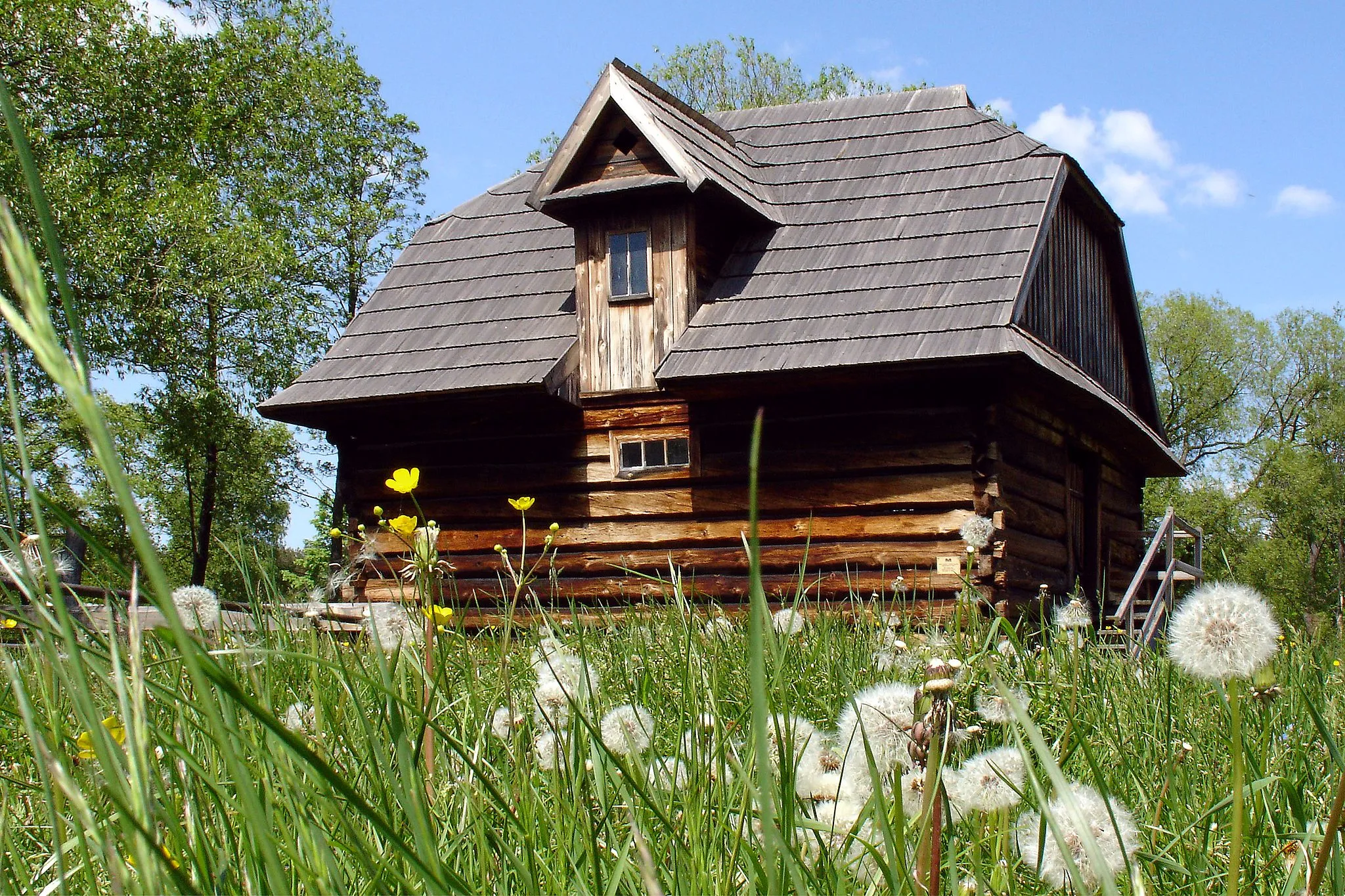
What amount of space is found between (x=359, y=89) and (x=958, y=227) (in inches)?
847

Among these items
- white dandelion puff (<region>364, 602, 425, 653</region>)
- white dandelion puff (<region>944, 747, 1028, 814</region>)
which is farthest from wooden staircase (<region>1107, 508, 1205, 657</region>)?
white dandelion puff (<region>944, 747, 1028, 814</region>)

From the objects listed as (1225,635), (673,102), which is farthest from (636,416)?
(1225,635)

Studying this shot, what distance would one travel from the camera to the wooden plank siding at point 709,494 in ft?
34.0

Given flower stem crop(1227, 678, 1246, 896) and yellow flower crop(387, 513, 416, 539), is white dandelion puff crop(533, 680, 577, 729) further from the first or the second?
flower stem crop(1227, 678, 1246, 896)

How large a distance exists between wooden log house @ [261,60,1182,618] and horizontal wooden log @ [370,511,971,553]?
0.09 feet

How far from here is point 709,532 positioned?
1116 centimetres

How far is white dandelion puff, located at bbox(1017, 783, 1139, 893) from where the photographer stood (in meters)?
1.35

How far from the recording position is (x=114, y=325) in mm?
21031

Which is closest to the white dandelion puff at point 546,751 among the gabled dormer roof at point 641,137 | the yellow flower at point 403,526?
the yellow flower at point 403,526

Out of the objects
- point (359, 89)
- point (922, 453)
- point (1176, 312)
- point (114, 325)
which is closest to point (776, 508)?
point (922, 453)

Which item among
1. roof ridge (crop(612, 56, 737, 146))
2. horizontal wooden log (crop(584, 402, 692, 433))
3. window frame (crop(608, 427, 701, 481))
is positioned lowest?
window frame (crop(608, 427, 701, 481))

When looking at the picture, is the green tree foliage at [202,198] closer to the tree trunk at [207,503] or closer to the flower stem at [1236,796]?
the tree trunk at [207,503]

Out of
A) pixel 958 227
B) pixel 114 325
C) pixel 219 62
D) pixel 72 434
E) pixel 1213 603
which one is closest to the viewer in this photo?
pixel 1213 603

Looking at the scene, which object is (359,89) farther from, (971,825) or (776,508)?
(971,825)
